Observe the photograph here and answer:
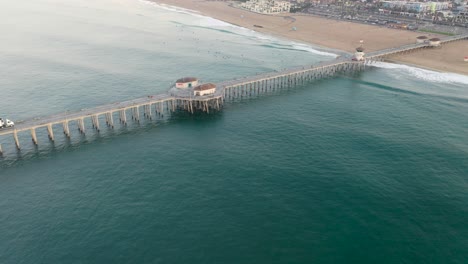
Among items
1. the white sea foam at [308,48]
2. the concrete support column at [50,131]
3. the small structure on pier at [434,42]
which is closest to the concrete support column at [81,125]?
the concrete support column at [50,131]

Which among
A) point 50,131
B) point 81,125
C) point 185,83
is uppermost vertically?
point 185,83

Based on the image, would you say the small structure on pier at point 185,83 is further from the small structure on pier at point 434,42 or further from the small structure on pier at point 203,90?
the small structure on pier at point 434,42

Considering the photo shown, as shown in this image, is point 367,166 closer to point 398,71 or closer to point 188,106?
point 188,106

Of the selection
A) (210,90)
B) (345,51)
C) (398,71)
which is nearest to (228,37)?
(345,51)

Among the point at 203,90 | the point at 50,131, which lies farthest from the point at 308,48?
the point at 50,131

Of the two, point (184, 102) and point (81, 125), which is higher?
point (184, 102)

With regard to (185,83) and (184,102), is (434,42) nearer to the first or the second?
(185,83)

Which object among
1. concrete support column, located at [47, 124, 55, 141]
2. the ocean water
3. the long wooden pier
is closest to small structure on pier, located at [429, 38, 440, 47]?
the long wooden pier

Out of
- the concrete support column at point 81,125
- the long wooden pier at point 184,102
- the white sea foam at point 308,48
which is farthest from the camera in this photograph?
the white sea foam at point 308,48
